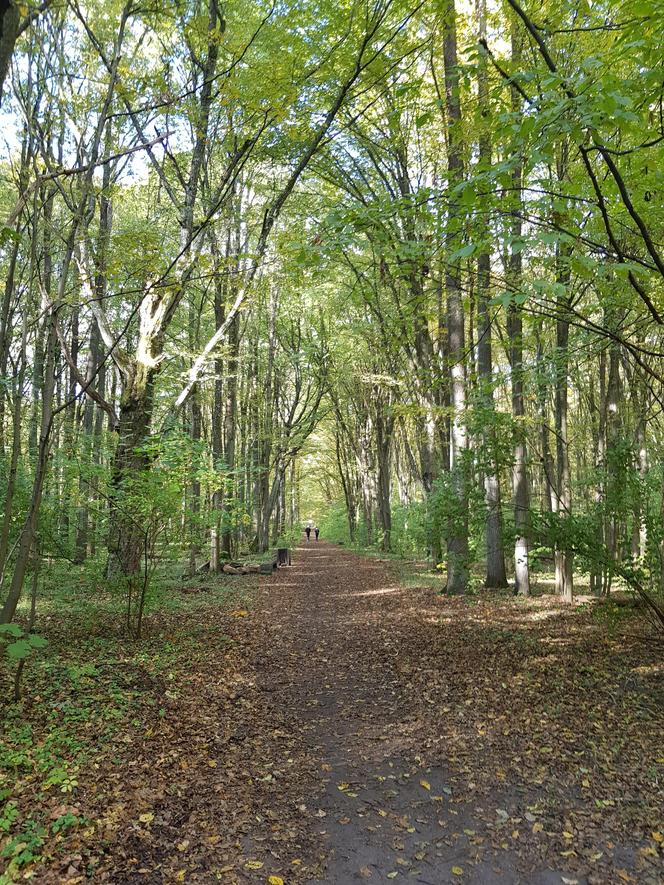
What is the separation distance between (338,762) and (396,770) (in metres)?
0.48

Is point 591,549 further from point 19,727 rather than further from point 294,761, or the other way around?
point 19,727

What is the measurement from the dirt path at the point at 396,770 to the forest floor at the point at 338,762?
0.02 metres

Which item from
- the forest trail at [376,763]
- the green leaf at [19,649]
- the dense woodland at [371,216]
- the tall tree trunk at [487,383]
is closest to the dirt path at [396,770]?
the forest trail at [376,763]

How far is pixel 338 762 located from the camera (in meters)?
4.33

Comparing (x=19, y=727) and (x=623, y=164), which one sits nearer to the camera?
(x=19, y=727)

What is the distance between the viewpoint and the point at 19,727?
414 cm

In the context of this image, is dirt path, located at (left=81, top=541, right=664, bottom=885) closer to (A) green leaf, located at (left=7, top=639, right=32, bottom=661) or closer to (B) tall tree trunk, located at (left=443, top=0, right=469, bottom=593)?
(A) green leaf, located at (left=7, top=639, right=32, bottom=661)

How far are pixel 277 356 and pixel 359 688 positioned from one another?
2052 centimetres

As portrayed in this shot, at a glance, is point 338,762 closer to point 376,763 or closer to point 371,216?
point 376,763

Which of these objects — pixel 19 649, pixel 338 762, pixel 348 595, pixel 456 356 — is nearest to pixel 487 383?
pixel 456 356

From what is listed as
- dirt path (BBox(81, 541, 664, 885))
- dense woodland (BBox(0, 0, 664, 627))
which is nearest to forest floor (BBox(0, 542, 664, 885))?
dirt path (BBox(81, 541, 664, 885))

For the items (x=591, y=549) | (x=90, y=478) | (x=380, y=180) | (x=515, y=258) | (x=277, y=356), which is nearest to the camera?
(x=591, y=549)

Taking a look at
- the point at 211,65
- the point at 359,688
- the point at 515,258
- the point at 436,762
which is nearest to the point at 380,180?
the point at 515,258

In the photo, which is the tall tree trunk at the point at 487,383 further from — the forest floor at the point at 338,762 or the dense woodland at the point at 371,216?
the forest floor at the point at 338,762
